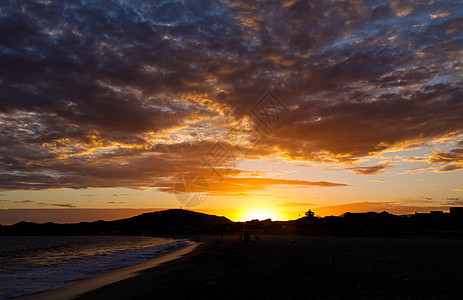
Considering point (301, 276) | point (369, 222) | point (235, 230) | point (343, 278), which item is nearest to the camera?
point (343, 278)

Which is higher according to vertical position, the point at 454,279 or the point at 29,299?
Result: the point at 454,279

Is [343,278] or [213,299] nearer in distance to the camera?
[213,299]

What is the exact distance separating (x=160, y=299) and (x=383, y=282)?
8739 mm

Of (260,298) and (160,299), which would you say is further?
(160,299)

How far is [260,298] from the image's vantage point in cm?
1075

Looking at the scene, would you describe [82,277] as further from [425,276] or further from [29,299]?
[425,276]

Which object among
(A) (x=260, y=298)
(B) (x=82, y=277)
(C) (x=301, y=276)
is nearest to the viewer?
(A) (x=260, y=298)

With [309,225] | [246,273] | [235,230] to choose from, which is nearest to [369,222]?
[309,225]

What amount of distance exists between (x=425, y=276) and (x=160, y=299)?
438 inches

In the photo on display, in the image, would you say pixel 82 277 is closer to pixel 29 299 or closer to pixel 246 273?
pixel 29 299

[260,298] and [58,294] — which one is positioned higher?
[260,298]

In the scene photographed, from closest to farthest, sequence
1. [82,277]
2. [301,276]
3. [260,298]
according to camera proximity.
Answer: [260,298], [301,276], [82,277]

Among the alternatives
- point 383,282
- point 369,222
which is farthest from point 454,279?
point 369,222

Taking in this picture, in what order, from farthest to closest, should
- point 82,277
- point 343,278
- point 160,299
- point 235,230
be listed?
point 235,230 → point 82,277 → point 343,278 → point 160,299
